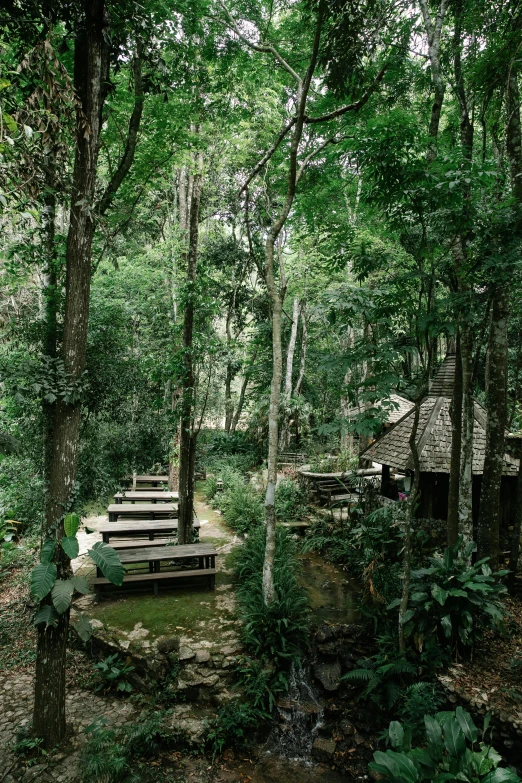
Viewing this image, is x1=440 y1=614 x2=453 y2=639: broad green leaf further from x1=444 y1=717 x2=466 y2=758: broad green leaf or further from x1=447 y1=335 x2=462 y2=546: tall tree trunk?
x1=444 y1=717 x2=466 y2=758: broad green leaf

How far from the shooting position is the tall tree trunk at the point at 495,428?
19.4 feet

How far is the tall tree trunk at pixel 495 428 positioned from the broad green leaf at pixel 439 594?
1388 millimetres

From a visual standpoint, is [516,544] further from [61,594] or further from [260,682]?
[61,594]

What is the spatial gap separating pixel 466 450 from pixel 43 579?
5434 millimetres

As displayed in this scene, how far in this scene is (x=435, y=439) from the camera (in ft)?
25.0

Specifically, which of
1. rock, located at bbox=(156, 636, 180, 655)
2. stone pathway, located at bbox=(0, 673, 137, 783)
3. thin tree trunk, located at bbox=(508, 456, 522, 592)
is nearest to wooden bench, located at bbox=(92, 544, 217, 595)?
rock, located at bbox=(156, 636, 180, 655)

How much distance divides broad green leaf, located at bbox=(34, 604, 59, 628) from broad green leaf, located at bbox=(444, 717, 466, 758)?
3.78 m

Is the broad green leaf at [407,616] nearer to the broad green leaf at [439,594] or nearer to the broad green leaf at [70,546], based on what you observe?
the broad green leaf at [439,594]

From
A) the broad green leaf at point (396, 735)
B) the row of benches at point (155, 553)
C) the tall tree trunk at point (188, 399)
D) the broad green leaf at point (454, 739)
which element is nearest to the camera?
the broad green leaf at point (454, 739)

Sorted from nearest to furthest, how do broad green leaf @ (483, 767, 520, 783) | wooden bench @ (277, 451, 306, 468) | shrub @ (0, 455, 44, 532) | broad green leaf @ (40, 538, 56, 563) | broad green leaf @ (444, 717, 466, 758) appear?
1. broad green leaf @ (483, 767, 520, 783)
2. broad green leaf @ (444, 717, 466, 758)
3. broad green leaf @ (40, 538, 56, 563)
4. shrub @ (0, 455, 44, 532)
5. wooden bench @ (277, 451, 306, 468)

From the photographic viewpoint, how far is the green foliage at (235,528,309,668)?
5.68m

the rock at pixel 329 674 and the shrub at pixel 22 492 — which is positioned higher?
the shrub at pixel 22 492

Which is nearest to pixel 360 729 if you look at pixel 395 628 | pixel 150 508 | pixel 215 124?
pixel 395 628

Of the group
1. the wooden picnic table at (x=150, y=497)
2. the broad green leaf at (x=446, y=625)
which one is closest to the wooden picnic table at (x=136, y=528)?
the wooden picnic table at (x=150, y=497)
